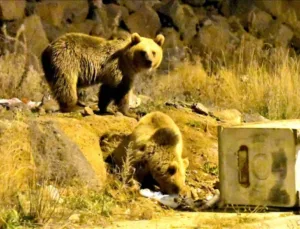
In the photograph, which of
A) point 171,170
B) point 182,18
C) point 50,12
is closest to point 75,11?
point 50,12

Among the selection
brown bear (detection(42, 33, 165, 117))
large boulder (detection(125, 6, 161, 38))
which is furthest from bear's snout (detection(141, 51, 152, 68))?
large boulder (detection(125, 6, 161, 38))

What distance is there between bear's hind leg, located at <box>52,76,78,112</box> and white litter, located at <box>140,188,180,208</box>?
2169mm

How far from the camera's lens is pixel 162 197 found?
8.27 m

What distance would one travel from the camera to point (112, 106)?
10.8 m

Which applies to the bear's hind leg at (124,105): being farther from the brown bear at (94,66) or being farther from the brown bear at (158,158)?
the brown bear at (158,158)

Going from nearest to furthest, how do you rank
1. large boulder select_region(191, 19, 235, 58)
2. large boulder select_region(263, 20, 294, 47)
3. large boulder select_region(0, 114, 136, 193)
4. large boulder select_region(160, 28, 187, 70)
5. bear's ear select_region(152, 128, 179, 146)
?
large boulder select_region(0, 114, 136, 193)
bear's ear select_region(152, 128, 179, 146)
large boulder select_region(160, 28, 187, 70)
large boulder select_region(191, 19, 235, 58)
large boulder select_region(263, 20, 294, 47)

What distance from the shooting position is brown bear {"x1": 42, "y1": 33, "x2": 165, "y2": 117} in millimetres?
10344

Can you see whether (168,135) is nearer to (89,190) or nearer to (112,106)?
(89,190)

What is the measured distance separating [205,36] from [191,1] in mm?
1071

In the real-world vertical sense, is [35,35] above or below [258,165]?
above

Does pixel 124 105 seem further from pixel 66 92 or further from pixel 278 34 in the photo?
pixel 278 34

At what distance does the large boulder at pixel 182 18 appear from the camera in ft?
58.6

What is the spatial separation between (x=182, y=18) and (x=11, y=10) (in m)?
4.16

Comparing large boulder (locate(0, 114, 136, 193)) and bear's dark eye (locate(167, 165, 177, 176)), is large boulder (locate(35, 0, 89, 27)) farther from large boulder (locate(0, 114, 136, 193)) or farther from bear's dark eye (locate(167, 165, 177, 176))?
bear's dark eye (locate(167, 165, 177, 176))
